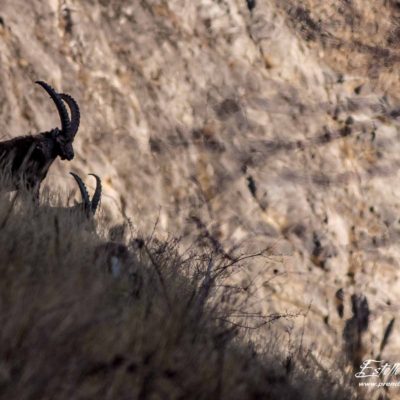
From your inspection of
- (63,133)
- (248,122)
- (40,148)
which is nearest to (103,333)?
(40,148)

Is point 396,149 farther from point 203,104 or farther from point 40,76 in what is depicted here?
point 40,76

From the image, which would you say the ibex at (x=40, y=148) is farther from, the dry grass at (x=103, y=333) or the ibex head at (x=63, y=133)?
the dry grass at (x=103, y=333)

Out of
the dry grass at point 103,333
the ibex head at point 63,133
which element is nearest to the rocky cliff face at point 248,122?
the ibex head at point 63,133

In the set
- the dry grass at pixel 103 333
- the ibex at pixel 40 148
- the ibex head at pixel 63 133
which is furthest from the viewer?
the ibex head at pixel 63 133

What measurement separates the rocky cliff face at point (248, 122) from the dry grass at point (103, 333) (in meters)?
5.75

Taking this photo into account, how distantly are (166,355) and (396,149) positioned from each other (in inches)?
398

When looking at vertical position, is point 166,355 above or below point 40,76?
below

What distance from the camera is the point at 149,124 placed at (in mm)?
11328

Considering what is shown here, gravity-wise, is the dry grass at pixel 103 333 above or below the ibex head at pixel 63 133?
below

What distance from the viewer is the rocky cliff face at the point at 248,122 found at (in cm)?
1077

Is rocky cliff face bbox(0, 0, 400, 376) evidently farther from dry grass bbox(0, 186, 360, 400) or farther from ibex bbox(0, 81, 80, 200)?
dry grass bbox(0, 186, 360, 400)

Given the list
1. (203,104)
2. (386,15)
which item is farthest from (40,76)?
(386,15)

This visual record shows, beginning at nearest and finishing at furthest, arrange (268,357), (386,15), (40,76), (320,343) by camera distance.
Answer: (268,357) → (40,76) → (320,343) → (386,15)

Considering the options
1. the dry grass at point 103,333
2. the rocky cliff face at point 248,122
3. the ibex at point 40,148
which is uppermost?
the rocky cliff face at point 248,122
